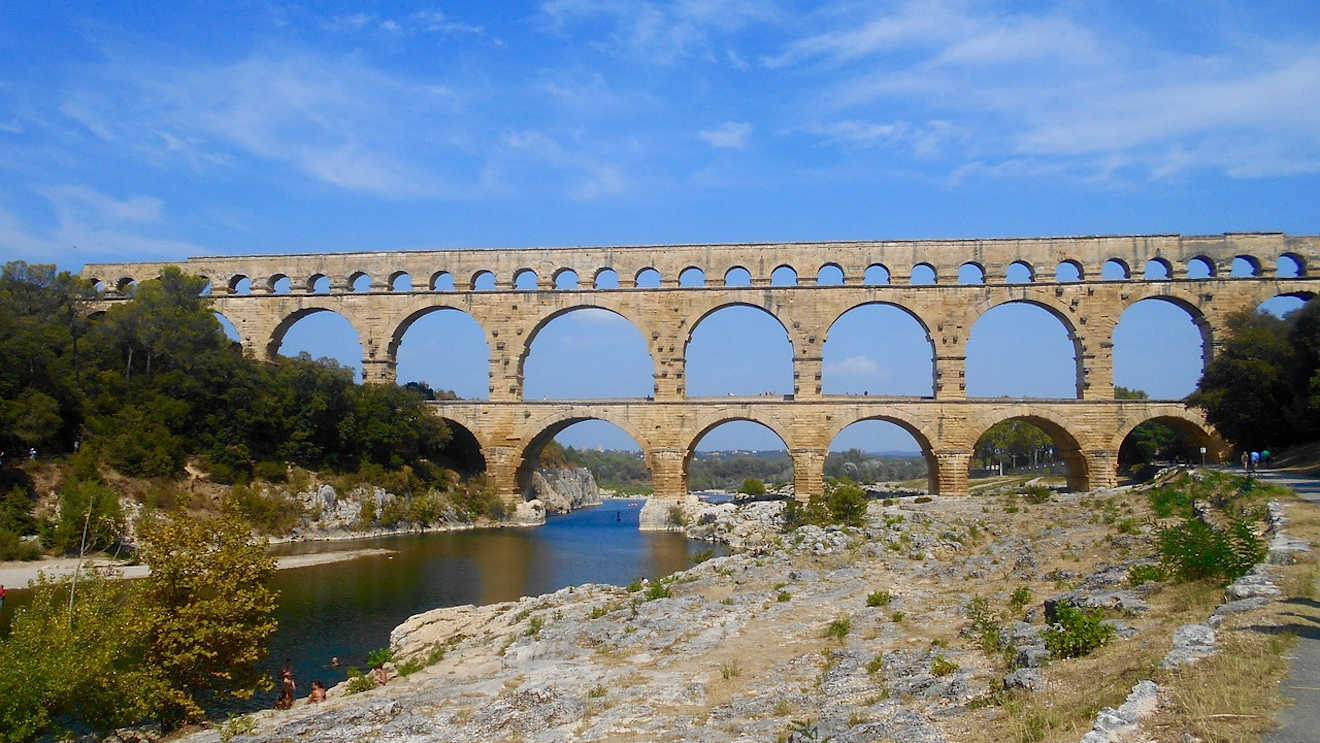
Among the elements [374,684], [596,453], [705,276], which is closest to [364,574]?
[374,684]

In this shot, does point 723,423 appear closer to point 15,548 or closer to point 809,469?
point 809,469

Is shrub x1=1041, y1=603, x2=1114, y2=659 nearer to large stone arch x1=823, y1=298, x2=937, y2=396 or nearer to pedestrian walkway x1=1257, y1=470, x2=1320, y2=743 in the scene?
pedestrian walkway x1=1257, y1=470, x2=1320, y2=743

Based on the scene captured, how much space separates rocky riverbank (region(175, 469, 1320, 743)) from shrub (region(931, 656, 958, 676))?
0.02 metres

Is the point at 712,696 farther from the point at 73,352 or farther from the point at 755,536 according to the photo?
the point at 73,352

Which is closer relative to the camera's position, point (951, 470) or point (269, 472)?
point (269, 472)

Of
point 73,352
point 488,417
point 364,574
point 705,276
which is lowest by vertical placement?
point 364,574

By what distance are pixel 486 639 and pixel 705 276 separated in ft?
68.3

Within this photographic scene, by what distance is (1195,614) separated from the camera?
6.91 meters

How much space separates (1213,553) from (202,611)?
1094 centimetres

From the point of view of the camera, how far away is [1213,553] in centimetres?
821

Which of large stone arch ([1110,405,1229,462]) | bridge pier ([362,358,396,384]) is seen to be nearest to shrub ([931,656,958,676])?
large stone arch ([1110,405,1229,462])

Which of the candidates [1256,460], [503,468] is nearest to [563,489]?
[503,468]

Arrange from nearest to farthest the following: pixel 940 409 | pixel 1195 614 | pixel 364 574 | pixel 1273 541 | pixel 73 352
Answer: pixel 1195 614 → pixel 1273 541 → pixel 364 574 → pixel 73 352 → pixel 940 409

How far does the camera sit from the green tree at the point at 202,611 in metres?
9.76
